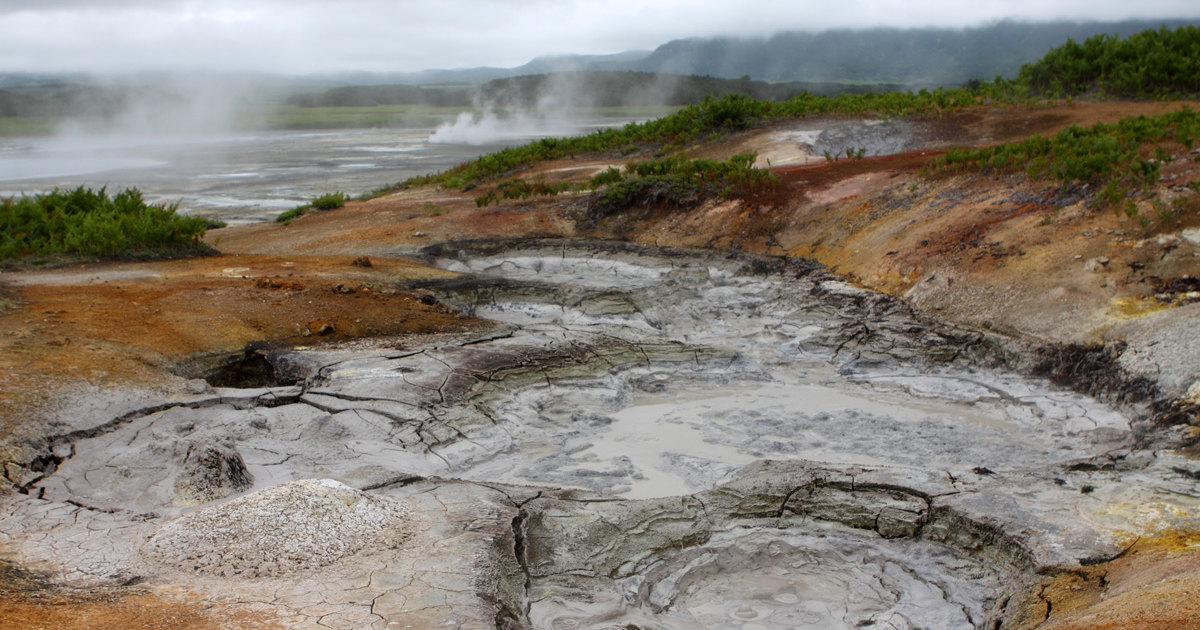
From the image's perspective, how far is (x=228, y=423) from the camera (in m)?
7.25

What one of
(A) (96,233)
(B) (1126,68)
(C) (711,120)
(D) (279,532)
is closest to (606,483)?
(D) (279,532)

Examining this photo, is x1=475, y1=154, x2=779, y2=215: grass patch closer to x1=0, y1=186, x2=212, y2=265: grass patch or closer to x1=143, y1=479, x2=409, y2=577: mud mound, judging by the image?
x1=0, y1=186, x2=212, y2=265: grass patch

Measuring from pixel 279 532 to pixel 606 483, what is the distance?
2.53 meters

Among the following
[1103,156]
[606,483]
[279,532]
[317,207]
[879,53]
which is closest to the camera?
[279,532]

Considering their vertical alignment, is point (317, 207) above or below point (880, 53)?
below

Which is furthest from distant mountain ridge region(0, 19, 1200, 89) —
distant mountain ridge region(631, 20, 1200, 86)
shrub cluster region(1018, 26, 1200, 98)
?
shrub cluster region(1018, 26, 1200, 98)

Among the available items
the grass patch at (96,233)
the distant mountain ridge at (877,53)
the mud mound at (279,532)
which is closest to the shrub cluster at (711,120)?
the grass patch at (96,233)

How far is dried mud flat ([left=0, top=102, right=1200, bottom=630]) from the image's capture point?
4.95 metres

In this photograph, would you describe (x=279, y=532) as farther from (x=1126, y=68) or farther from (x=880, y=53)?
(x=880, y=53)

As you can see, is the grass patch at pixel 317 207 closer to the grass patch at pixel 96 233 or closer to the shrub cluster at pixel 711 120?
the shrub cluster at pixel 711 120

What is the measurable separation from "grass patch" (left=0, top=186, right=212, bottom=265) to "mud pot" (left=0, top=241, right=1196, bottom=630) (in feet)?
18.5

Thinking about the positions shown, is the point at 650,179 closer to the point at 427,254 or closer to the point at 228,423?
the point at 427,254

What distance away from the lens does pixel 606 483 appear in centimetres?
679

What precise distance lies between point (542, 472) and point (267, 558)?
96.6 inches
